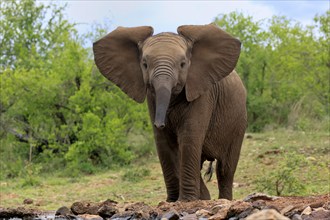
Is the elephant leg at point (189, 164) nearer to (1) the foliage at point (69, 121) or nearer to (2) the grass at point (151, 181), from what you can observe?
(2) the grass at point (151, 181)

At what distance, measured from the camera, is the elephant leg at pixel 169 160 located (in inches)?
292

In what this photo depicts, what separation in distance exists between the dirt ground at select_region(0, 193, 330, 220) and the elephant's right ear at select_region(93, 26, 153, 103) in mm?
1302

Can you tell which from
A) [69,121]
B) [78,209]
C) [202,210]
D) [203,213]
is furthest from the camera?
[69,121]

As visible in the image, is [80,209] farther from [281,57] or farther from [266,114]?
[281,57]

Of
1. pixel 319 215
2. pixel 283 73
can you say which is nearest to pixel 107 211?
pixel 319 215

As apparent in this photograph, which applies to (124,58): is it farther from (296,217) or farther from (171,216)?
(296,217)

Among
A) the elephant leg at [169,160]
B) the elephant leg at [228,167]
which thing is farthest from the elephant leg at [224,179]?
the elephant leg at [169,160]

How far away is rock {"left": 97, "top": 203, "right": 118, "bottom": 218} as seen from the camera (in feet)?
21.0

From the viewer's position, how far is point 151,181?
42.8 feet

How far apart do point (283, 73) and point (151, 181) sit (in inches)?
508

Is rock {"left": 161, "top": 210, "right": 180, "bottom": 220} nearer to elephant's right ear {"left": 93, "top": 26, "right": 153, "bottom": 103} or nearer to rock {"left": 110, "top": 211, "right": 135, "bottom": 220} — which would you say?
rock {"left": 110, "top": 211, "right": 135, "bottom": 220}

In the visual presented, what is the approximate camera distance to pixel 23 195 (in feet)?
38.4

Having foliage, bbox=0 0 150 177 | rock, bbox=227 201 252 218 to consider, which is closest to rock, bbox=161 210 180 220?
rock, bbox=227 201 252 218

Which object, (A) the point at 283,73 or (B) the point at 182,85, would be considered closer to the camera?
(B) the point at 182,85
